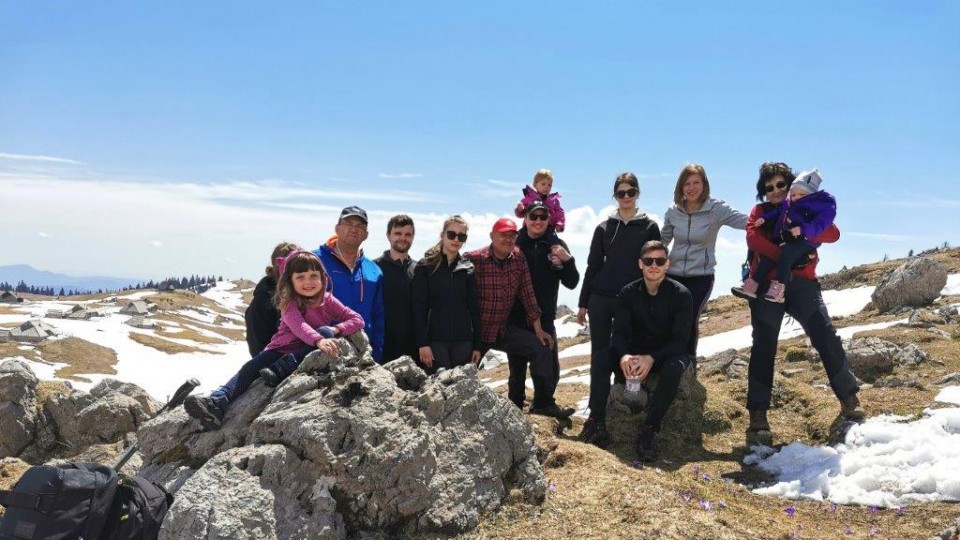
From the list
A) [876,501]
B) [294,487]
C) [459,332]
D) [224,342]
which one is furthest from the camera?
[224,342]

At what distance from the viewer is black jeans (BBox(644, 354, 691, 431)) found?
978 cm

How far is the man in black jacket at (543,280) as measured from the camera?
1107 cm

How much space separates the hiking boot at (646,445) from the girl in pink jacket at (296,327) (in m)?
4.87

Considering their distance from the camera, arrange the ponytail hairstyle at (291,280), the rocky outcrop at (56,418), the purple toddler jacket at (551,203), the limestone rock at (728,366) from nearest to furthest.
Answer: the ponytail hairstyle at (291,280)
the purple toddler jacket at (551,203)
the limestone rock at (728,366)
the rocky outcrop at (56,418)

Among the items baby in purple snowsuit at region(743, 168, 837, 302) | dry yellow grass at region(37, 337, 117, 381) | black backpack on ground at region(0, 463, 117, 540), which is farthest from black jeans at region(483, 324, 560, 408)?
dry yellow grass at region(37, 337, 117, 381)

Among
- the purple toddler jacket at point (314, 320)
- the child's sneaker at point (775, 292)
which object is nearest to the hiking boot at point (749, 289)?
the child's sneaker at point (775, 292)

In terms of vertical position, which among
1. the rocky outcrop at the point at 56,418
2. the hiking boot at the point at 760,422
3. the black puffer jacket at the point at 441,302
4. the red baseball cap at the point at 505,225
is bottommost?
the rocky outcrop at the point at 56,418

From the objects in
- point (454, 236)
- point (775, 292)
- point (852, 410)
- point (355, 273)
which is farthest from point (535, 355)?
point (852, 410)

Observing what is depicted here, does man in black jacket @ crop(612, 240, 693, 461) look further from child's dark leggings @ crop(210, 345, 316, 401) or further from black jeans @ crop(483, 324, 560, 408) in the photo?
child's dark leggings @ crop(210, 345, 316, 401)

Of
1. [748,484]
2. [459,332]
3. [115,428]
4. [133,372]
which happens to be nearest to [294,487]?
[459,332]

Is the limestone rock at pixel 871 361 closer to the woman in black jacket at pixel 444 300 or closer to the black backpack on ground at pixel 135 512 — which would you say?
the woman in black jacket at pixel 444 300

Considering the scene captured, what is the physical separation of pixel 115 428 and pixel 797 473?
54.9ft

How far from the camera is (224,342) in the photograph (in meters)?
109

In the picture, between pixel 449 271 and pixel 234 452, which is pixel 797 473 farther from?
pixel 234 452
